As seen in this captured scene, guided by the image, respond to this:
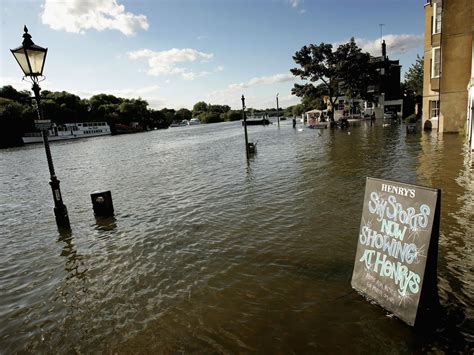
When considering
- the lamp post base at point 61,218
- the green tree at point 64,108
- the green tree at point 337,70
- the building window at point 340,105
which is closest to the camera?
the lamp post base at point 61,218

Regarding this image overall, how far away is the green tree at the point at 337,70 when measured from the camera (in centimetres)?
5044

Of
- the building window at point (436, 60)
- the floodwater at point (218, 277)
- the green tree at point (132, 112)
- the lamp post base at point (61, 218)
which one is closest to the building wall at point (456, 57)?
the building window at point (436, 60)

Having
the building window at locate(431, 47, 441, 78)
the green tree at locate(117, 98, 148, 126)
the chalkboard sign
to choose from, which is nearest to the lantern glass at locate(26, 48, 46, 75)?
the chalkboard sign

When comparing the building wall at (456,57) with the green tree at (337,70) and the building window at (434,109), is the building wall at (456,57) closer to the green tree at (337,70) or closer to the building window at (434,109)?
the building window at (434,109)

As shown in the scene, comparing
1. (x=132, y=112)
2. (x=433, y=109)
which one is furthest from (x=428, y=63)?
(x=132, y=112)

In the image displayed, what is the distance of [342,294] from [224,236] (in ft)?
11.1

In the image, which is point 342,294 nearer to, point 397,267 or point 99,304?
point 397,267

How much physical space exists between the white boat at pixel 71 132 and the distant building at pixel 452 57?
224ft

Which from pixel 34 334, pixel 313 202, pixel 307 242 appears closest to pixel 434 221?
pixel 307 242

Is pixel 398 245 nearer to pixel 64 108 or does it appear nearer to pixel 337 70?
pixel 337 70

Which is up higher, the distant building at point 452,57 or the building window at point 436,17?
the building window at point 436,17

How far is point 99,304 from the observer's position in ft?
16.0

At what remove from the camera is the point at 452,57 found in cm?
2253

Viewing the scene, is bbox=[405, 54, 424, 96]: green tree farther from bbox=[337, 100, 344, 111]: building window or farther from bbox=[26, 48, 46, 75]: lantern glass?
bbox=[26, 48, 46, 75]: lantern glass
